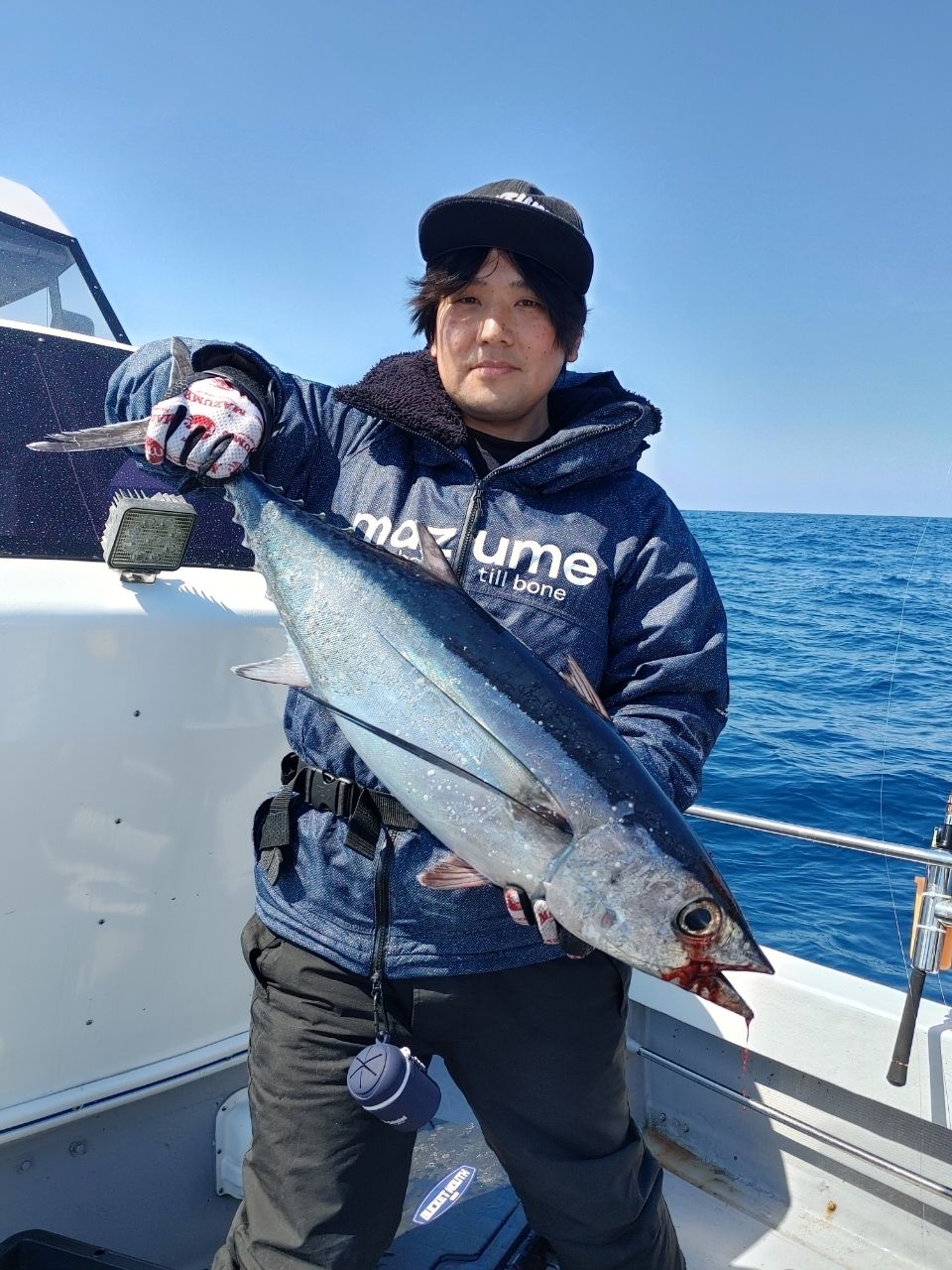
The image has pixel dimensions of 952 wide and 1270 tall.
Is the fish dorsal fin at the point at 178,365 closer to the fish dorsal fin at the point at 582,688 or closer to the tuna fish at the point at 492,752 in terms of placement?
the tuna fish at the point at 492,752

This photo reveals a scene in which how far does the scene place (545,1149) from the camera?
2072mm

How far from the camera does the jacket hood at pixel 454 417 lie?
2141 mm

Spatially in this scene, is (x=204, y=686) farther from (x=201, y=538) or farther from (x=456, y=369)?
(x=456, y=369)

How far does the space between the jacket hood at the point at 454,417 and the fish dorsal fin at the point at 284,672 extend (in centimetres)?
65

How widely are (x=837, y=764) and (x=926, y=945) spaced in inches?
312

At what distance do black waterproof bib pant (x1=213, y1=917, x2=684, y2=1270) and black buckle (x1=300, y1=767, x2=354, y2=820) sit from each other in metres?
0.35

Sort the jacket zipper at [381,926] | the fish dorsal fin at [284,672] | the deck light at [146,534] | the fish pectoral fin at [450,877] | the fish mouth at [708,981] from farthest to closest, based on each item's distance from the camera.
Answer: the deck light at [146,534]
the jacket zipper at [381,926]
the fish dorsal fin at [284,672]
the fish pectoral fin at [450,877]
the fish mouth at [708,981]

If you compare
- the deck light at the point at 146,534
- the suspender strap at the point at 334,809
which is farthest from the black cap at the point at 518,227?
the suspender strap at the point at 334,809

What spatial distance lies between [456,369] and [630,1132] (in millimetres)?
1878

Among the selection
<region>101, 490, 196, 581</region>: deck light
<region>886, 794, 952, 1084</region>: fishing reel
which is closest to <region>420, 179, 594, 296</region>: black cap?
<region>101, 490, 196, 581</region>: deck light

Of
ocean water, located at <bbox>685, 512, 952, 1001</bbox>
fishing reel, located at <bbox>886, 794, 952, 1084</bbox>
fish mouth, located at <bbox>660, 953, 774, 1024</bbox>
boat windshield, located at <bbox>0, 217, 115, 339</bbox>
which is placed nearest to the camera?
fish mouth, located at <bbox>660, 953, 774, 1024</bbox>

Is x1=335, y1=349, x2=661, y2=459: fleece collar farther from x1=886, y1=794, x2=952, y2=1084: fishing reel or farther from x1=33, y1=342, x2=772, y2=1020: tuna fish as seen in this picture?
x1=886, y1=794, x2=952, y2=1084: fishing reel

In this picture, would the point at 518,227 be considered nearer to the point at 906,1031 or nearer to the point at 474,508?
the point at 474,508

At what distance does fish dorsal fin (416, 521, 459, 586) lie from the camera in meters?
1.87
